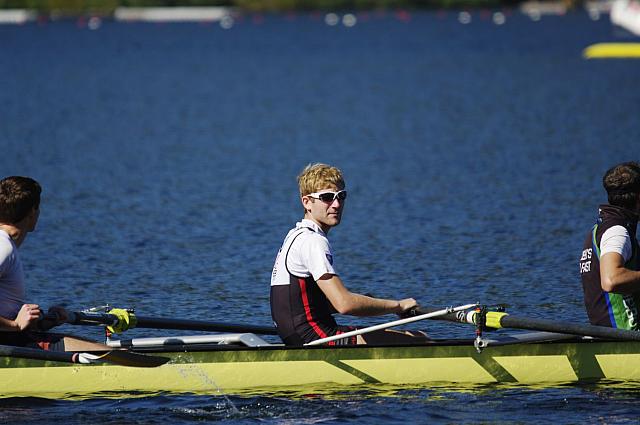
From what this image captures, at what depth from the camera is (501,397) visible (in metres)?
11.0

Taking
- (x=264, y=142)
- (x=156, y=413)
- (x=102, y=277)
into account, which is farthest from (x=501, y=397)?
(x=264, y=142)

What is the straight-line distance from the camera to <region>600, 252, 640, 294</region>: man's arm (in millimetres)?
10375

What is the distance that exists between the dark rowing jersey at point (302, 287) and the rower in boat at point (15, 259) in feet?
6.22

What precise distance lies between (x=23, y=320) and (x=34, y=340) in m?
0.61

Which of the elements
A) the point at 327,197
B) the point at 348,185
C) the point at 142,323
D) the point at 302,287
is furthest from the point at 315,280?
the point at 348,185

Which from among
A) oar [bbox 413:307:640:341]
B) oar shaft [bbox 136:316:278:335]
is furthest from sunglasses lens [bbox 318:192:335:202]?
oar shaft [bbox 136:316:278:335]

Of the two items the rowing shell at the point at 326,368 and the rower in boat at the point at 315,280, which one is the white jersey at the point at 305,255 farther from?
the rowing shell at the point at 326,368

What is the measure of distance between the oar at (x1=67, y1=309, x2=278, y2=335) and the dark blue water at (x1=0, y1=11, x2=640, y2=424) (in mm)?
833

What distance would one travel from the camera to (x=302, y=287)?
34.8 feet

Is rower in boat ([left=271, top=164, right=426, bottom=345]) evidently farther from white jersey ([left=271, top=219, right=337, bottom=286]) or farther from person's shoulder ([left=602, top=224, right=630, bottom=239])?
person's shoulder ([left=602, top=224, right=630, bottom=239])

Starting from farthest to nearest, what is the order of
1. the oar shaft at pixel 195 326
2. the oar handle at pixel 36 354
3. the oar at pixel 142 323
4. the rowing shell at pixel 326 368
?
the oar shaft at pixel 195 326, the oar at pixel 142 323, the rowing shell at pixel 326 368, the oar handle at pixel 36 354

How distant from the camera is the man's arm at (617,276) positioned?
10375mm

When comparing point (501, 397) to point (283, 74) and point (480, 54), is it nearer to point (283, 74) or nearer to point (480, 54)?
point (283, 74)

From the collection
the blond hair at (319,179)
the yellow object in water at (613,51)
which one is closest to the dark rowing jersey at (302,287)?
the blond hair at (319,179)
